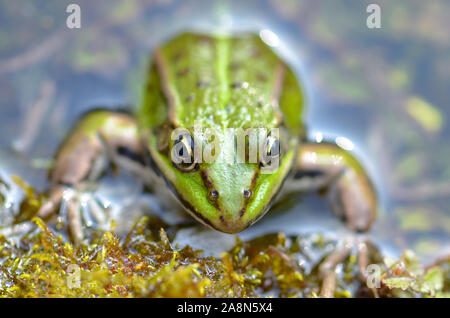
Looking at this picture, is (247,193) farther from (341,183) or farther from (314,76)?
(314,76)

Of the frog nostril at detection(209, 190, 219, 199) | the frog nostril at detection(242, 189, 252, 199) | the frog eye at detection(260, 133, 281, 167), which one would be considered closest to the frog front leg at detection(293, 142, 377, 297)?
the frog eye at detection(260, 133, 281, 167)

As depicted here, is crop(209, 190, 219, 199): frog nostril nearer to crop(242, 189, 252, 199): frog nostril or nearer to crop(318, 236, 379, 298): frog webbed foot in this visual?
crop(242, 189, 252, 199): frog nostril

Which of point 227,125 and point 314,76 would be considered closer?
point 227,125

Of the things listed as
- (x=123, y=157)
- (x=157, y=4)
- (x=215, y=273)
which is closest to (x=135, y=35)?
(x=157, y=4)

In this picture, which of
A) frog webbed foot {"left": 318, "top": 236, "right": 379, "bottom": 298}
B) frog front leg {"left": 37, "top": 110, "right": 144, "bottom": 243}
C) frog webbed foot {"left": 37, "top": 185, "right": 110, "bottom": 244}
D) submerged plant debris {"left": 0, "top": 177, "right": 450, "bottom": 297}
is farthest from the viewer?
frog front leg {"left": 37, "top": 110, "right": 144, "bottom": 243}

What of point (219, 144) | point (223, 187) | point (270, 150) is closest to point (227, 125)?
point (219, 144)

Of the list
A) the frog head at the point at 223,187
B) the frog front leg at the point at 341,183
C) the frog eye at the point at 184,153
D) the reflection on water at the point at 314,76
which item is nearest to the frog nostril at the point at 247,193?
the frog head at the point at 223,187

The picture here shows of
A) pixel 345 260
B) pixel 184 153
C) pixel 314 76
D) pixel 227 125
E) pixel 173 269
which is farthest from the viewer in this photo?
pixel 314 76

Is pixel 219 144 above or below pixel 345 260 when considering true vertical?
above
